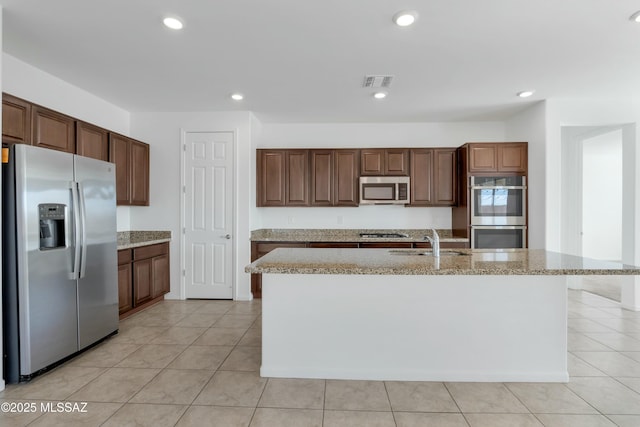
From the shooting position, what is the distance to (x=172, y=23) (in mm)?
2320

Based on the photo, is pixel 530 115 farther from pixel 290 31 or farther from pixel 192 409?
pixel 192 409

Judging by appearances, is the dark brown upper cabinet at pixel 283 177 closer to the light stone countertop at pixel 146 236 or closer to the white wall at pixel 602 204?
the light stone countertop at pixel 146 236

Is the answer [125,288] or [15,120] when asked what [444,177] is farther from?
[15,120]

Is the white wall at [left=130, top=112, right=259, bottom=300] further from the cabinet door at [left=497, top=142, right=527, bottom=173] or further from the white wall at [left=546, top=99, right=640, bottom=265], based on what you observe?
the white wall at [left=546, top=99, right=640, bottom=265]

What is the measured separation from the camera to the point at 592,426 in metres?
1.83

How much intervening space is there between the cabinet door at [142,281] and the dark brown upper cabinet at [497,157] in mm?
4361

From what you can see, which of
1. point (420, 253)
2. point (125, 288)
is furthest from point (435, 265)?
point (125, 288)

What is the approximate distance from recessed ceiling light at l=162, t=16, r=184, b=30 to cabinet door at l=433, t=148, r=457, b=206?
3.59 metres

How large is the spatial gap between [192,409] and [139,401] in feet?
1.27

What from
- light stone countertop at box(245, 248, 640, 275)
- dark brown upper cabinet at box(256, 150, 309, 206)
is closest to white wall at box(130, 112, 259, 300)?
dark brown upper cabinet at box(256, 150, 309, 206)

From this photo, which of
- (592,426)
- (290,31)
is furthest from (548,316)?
(290,31)

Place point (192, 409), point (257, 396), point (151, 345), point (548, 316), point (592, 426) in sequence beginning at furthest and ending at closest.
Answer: point (151, 345) → point (548, 316) → point (257, 396) → point (192, 409) → point (592, 426)

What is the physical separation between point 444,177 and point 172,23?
12.5ft

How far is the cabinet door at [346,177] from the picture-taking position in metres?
4.72
